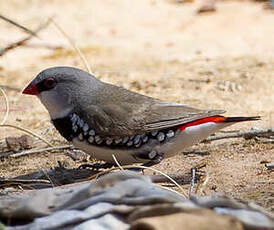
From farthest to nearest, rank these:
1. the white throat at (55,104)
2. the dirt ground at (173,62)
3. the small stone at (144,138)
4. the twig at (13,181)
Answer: the dirt ground at (173,62) < the white throat at (55,104) < the small stone at (144,138) < the twig at (13,181)

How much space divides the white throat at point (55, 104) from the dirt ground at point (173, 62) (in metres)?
0.51

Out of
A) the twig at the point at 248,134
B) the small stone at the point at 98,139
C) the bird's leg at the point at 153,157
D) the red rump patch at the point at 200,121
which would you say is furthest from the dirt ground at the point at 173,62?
the small stone at the point at 98,139

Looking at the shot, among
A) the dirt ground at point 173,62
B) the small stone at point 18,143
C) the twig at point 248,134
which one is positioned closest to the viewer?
the dirt ground at point 173,62

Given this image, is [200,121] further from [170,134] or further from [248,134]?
[248,134]

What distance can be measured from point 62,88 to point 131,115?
537 mm

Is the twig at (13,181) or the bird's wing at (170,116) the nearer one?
the twig at (13,181)

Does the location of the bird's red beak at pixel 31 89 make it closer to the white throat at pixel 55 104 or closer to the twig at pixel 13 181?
the white throat at pixel 55 104

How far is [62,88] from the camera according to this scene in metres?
4.99

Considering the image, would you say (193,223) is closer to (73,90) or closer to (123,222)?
(123,222)

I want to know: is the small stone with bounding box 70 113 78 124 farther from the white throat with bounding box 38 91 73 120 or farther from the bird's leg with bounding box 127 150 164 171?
the bird's leg with bounding box 127 150 164 171

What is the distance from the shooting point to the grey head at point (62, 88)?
4.94 metres

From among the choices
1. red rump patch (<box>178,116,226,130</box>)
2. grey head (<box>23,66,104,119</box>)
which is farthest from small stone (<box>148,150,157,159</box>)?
grey head (<box>23,66,104,119</box>)

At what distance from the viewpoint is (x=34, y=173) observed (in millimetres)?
5098

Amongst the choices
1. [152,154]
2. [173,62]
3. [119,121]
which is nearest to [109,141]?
[119,121]
